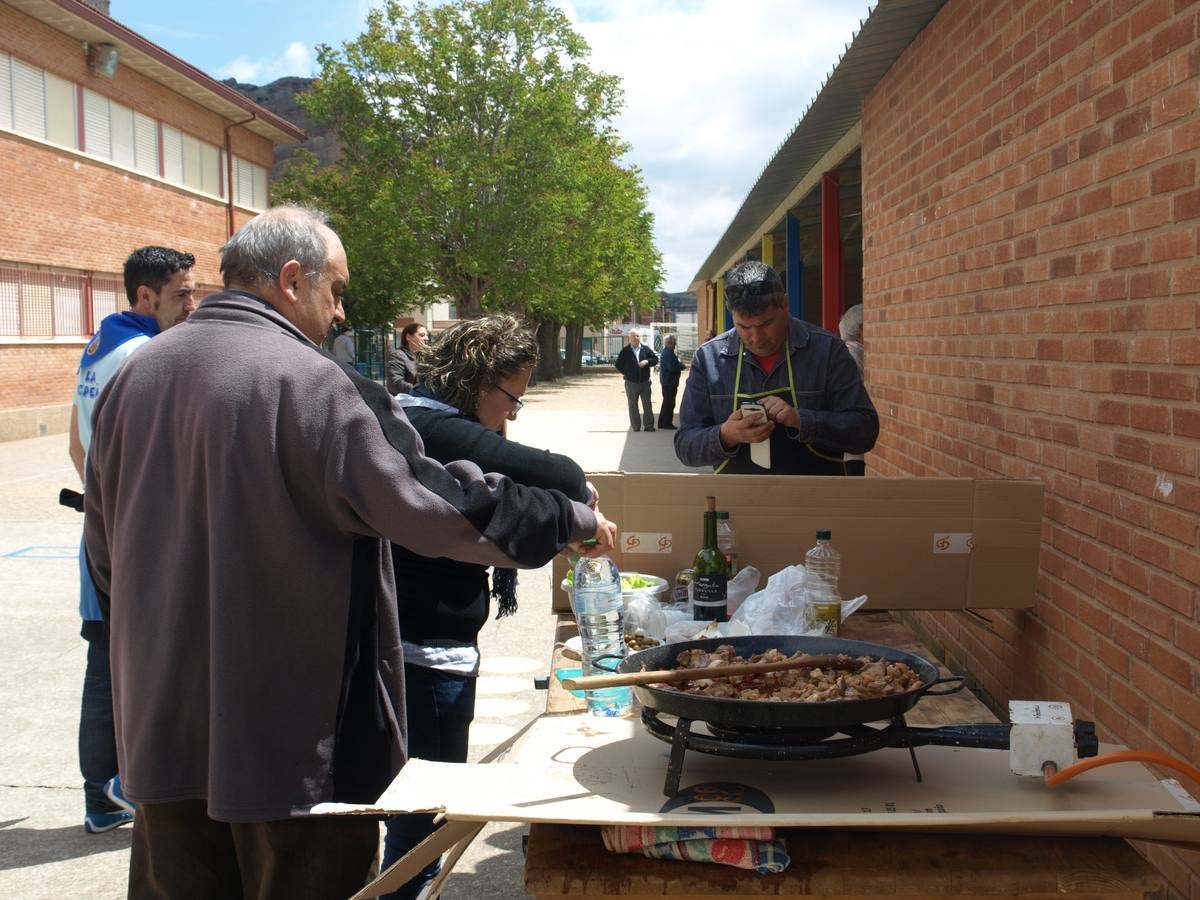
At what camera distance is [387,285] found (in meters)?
38.6

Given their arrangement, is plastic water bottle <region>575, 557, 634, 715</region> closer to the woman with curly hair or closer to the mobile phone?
the woman with curly hair

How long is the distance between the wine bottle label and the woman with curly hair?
544mm

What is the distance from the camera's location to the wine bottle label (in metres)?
3.36

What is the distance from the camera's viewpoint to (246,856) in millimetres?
2322

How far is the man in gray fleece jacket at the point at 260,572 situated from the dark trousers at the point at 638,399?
19632mm

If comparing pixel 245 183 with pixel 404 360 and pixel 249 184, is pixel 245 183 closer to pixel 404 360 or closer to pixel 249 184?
pixel 249 184

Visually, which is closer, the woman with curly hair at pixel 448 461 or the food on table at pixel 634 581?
the woman with curly hair at pixel 448 461

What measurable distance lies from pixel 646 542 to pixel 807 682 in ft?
4.77

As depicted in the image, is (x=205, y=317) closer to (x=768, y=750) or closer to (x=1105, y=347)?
(x=768, y=750)

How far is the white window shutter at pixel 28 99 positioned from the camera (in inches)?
851

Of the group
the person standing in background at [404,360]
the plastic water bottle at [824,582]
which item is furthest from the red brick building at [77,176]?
the plastic water bottle at [824,582]

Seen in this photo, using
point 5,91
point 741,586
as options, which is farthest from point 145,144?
point 741,586

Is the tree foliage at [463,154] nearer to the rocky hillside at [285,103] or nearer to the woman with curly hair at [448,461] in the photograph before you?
the woman with curly hair at [448,461]

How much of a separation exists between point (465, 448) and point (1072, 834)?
5.26 ft
